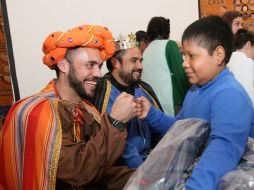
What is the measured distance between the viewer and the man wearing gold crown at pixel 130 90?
6.59 ft

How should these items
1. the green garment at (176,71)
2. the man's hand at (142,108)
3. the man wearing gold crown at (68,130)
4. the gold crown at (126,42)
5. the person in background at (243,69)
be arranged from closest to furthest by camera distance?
the man wearing gold crown at (68,130)
the man's hand at (142,108)
the gold crown at (126,42)
the person in background at (243,69)
the green garment at (176,71)

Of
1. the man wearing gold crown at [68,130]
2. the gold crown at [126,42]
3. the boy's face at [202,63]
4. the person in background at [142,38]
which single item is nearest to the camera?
the boy's face at [202,63]

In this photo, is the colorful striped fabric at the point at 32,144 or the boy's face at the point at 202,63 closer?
the boy's face at the point at 202,63

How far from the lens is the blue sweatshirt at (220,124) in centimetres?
89

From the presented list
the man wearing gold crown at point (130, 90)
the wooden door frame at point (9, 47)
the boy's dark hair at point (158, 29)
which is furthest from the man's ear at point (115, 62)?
the wooden door frame at point (9, 47)

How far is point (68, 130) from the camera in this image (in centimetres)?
150

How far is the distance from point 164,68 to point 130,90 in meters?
0.65

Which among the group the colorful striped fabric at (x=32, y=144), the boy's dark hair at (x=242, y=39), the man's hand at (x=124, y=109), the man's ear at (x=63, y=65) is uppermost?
the man's ear at (x=63, y=65)

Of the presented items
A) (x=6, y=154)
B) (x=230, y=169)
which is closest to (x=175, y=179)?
(x=230, y=169)

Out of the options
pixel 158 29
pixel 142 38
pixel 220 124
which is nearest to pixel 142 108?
pixel 220 124

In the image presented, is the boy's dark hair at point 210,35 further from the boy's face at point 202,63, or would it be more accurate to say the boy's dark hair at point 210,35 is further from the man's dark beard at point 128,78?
the man's dark beard at point 128,78

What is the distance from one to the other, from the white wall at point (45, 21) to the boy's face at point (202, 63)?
1954 mm

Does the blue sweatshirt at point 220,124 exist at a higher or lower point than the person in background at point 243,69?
higher

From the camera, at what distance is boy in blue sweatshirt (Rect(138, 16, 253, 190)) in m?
0.91
